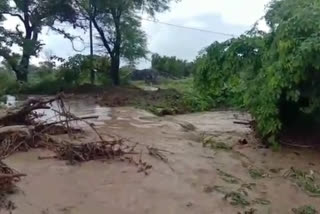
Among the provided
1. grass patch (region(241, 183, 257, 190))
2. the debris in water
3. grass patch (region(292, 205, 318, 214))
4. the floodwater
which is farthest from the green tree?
grass patch (region(292, 205, 318, 214))

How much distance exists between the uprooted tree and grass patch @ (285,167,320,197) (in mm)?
16403

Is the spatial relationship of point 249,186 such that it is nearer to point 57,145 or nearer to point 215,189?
point 215,189

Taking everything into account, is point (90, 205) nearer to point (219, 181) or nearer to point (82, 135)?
point (219, 181)

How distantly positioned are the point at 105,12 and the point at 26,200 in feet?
57.3

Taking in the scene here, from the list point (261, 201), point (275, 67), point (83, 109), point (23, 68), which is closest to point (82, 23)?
point (23, 68)

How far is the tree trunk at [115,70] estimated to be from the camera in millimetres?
22891

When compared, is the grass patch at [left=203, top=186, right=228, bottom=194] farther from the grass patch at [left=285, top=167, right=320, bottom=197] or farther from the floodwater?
the floodwater

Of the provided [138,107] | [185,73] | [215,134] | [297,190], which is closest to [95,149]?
[297,190]

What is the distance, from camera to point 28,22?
2267cm

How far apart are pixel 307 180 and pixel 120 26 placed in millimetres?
16244

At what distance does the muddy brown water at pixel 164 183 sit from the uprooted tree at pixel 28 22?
14.1 meters

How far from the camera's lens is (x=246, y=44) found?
975 centimetres

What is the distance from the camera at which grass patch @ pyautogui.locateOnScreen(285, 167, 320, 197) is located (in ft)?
22.8

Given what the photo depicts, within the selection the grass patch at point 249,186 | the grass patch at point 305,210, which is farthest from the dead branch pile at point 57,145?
the grass patch at point 305,210
